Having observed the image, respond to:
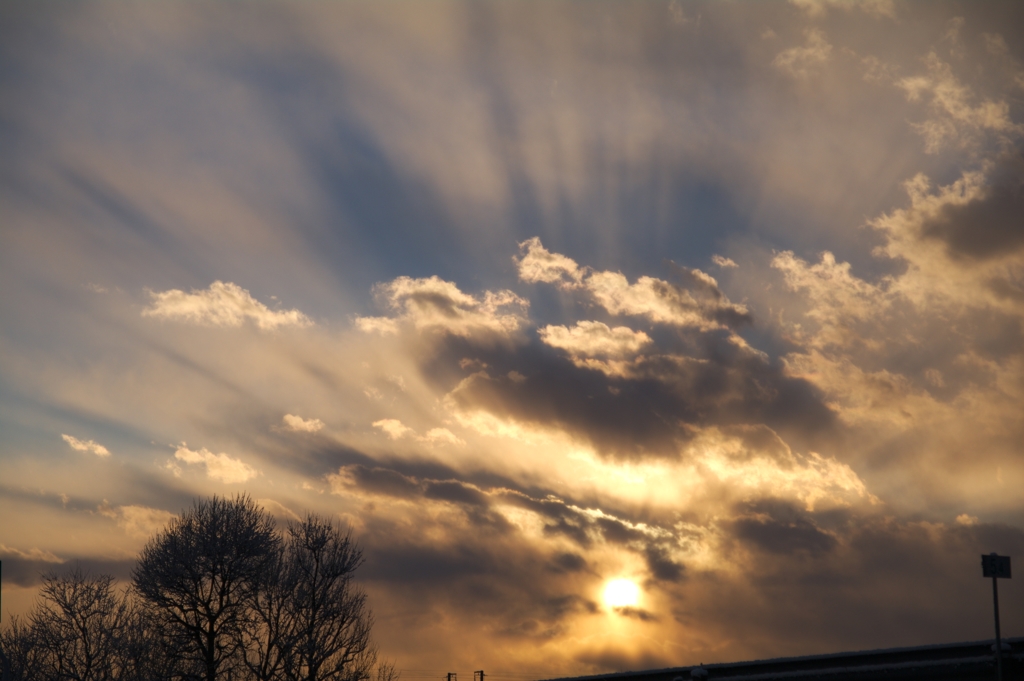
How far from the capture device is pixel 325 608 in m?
52.6

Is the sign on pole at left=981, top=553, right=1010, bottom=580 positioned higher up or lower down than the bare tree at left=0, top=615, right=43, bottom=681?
higher up

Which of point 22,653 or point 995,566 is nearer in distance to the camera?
point 995,566

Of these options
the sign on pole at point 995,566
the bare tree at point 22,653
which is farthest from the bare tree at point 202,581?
the sign on pole at point 995,566

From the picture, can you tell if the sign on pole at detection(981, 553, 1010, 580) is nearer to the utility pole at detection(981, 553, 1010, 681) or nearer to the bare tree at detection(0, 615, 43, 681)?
the utility pole at detection(981, 553, 1010, 681)

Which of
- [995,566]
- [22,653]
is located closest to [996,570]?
[995,566]

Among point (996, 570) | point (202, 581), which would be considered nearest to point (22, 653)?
point (202, 581)

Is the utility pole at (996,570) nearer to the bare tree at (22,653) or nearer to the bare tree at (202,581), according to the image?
the bare tree at (202,581)

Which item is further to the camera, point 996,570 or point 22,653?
point 22,653

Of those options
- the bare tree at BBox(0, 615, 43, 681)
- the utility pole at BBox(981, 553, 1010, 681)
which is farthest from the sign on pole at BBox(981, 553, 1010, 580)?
the bare tree at BBox(0, 615, 43, 681)

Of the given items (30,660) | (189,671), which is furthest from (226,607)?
(30,660)

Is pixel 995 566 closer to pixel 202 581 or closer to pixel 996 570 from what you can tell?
pixel 996 570

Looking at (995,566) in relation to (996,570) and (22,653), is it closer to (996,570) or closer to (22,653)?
(996,570)

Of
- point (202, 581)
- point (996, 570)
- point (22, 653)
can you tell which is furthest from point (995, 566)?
point (22, 653)

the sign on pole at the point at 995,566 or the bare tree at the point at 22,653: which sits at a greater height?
the sign on pole at the point at 995,566
